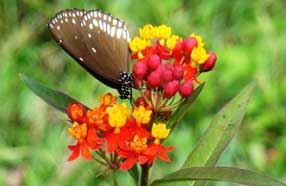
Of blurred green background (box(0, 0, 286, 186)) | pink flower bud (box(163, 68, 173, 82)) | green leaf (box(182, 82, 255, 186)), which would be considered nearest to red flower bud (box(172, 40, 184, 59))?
pink flower bud (box(163, 68, 173, 82))

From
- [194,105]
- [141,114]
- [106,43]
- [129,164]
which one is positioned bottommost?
[129,164]

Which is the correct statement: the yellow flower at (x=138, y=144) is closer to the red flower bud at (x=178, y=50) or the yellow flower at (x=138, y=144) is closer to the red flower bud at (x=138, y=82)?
the red flower bud at (x=138, y=82)

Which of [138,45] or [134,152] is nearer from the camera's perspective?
[134,152]

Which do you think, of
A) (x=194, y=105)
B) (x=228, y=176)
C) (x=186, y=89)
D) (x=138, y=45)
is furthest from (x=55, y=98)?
(x=194, y=105)

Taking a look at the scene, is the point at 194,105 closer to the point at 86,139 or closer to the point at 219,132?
the point at 219,132

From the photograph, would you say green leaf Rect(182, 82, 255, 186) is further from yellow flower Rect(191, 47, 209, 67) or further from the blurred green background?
the blurred green background

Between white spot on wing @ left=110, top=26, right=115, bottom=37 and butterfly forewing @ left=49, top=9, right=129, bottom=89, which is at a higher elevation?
white spot on wing @ left=110, top=26, right=115, bottom=37

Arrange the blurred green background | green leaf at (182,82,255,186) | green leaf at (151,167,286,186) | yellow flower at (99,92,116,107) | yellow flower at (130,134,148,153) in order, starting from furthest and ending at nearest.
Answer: the blurred green background < green leaf at (182,82,255,186) < yellow flower at (99,92,116,107) < yellow flower at (130,134,148,153) < green leaf at (151,167,286,186)

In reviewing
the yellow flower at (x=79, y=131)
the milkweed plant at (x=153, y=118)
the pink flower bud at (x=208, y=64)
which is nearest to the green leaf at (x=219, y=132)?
the milkweed plant at (x=153, y=118)
